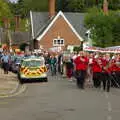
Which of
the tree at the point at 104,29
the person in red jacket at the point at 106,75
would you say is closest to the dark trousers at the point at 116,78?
the person in red jacket at the point at 106,75

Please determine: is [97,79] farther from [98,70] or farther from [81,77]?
[81,77]

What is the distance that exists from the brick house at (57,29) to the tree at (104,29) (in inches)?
805

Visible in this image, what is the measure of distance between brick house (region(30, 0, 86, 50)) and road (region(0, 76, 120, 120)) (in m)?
56.5

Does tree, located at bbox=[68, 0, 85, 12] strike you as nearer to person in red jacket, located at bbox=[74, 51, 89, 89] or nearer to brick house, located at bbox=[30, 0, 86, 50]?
brick house, located at bbox=[30, 0, 86, 50]

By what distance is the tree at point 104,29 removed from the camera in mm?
60281

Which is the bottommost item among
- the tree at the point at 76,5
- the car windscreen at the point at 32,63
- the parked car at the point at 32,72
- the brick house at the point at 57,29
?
the parked car at the point at 32,72

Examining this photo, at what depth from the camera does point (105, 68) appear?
28906 mm

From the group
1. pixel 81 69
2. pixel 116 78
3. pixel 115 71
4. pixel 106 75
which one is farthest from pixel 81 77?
pixel 115 71

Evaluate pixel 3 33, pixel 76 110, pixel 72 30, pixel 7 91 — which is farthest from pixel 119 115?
pixel 3 33

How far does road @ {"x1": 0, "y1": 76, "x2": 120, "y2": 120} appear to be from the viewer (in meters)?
17.4

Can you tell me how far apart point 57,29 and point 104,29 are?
2385 cm

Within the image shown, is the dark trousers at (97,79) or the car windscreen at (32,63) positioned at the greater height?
the car windscreen at (32,63)

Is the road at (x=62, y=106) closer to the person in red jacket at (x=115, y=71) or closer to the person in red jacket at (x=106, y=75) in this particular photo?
the person in red jacket at (x=106, y=75)

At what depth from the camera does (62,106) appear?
800 inches
